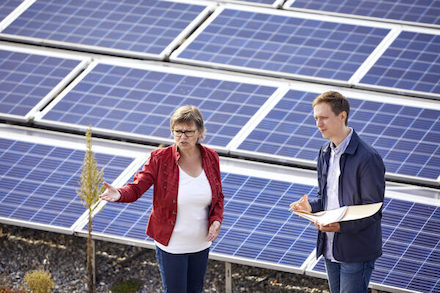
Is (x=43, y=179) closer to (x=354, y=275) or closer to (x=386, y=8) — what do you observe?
(x=354, y=275)

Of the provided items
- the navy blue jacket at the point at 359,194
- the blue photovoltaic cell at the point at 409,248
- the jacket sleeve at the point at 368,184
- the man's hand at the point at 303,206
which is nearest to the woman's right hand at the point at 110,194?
the man's hand at the point at 303,206

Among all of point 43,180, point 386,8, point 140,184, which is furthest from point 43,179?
point 386,8

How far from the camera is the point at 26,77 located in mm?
15633

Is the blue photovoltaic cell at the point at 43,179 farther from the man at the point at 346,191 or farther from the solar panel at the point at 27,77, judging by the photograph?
the man at the point at 346,191

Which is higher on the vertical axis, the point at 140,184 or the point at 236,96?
the point at 236,96

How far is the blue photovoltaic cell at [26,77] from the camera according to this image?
15.1m

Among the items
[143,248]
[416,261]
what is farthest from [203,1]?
[416,261]

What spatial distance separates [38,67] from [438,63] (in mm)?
6724

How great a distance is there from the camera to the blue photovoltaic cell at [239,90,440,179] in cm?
1325

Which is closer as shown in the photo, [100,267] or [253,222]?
[253,222]

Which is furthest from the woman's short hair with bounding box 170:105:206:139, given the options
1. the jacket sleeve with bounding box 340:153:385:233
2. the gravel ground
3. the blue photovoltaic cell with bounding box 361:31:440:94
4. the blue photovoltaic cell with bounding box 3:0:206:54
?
the blue photovoltaic cell with bounding box 3:0:206:54

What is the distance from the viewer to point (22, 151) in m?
13.8

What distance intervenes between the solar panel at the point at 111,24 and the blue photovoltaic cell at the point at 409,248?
5624mm

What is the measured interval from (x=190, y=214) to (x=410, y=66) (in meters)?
7.38
